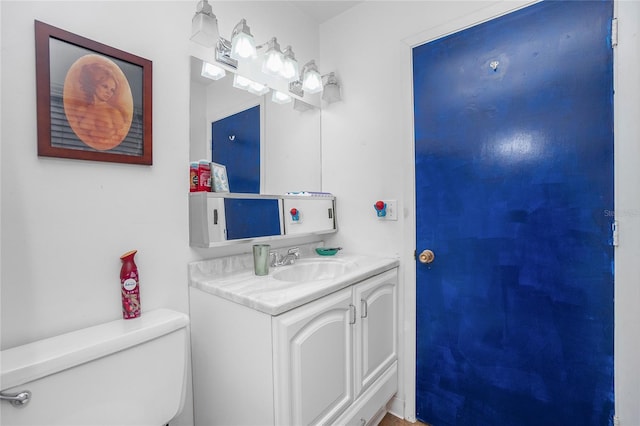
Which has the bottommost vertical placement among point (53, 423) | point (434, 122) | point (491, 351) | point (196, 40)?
point (491, 351)

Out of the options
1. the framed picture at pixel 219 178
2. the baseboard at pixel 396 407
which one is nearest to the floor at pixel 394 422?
the baseboard at pixel 396 407

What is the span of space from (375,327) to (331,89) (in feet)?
4.63

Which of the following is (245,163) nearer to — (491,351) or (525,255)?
(525,255)

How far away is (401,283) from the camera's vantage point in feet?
5.47

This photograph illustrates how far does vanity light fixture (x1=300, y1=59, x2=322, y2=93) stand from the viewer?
5.68 ft

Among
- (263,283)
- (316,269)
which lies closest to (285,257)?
(316,269)

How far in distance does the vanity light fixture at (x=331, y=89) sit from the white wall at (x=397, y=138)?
0.20 ft

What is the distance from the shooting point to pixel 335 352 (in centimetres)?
122

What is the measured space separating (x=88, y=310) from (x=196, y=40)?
1.13 m

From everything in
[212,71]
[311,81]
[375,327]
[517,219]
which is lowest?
[375,327]

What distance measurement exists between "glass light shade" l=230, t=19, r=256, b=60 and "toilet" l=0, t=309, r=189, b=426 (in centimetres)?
117

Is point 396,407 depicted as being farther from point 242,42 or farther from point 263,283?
point 242,42

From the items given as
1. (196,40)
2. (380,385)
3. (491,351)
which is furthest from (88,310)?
(491,351)

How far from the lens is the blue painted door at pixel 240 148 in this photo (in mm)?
1423
